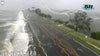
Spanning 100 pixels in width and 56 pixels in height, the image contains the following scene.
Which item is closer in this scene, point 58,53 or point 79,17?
point 58,53

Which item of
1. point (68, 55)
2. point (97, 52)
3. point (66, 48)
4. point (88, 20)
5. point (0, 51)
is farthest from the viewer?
point (88, 20)

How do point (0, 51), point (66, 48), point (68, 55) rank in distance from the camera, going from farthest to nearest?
point (0, 51) < point (66, 48) < point (68, 55)

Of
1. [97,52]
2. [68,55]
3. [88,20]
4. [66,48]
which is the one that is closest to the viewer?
[68,55]

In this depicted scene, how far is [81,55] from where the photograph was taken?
4519cm

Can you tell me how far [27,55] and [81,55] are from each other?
11920 mm

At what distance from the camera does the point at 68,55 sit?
4494cm

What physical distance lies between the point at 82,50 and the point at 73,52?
3474mm

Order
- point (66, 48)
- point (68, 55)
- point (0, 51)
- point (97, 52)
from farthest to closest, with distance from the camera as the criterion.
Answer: point (0, 51) → point (66, 48) → point (97, 52) → point (68, 55)

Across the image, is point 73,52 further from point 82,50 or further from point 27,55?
point 27,55

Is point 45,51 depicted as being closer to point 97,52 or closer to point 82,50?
point 82,50

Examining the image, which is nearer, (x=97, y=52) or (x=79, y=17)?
(x=97, y=52)

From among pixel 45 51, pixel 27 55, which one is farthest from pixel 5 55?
pixel 45 51

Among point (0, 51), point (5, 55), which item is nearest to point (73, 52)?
point (5, 55)

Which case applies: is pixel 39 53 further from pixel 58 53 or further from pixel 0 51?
pixel 0 51
